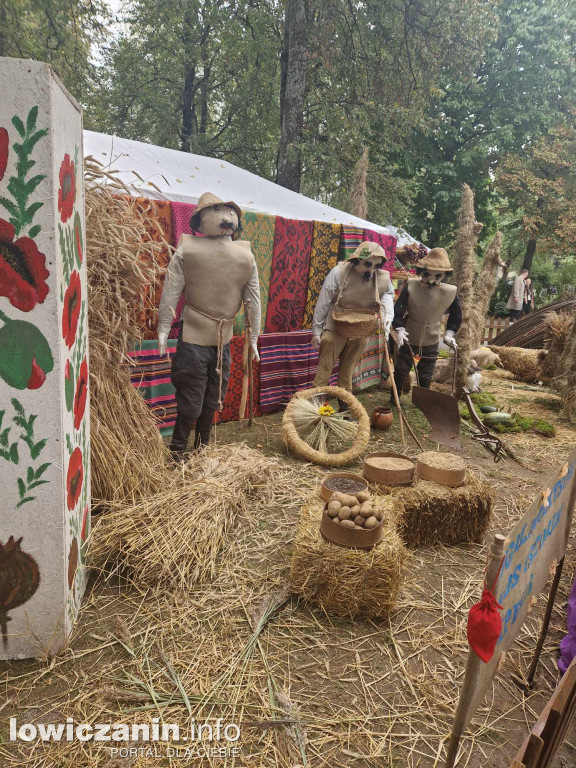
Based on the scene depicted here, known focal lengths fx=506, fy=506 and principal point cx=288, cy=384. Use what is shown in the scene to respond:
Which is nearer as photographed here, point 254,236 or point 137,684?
point 137,684

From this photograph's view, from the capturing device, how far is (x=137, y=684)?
2.02m

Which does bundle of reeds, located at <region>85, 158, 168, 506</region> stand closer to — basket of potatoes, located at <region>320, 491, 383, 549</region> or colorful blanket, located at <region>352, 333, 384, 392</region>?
basket of potatoes, located at <region>320, 491, 383, 549</region>

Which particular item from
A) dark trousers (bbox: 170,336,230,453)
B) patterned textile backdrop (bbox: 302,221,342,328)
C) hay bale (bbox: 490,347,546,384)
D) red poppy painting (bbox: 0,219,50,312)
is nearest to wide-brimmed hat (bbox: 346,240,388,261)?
patterned textile backdrop (bbox: 302,221,342,328)

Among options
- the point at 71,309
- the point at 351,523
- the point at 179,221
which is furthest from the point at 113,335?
the point at 179,221

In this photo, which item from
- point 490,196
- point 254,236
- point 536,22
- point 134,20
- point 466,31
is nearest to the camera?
point 254,236

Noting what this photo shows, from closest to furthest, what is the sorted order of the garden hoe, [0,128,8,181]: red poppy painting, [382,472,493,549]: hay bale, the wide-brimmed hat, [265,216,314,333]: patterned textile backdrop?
[0,128,8,181]: red poppy painting → [382,472,493,549]: hay bale → the garden hoe → the wide-brimmed hat → [265,216,314,333]: patterned textile backdrop

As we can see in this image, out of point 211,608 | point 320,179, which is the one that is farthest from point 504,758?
point 320,179

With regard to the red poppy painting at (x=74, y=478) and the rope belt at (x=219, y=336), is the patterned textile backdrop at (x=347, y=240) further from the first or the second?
the red poppy painting at (x=74, y=478)

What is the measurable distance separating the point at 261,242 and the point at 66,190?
361 cm

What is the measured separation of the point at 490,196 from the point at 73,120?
18.6 m

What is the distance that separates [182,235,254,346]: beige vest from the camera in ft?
12.2

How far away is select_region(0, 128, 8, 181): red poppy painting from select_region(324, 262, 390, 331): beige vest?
3.99m

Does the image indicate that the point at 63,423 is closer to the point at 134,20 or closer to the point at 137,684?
the point at 137,684
